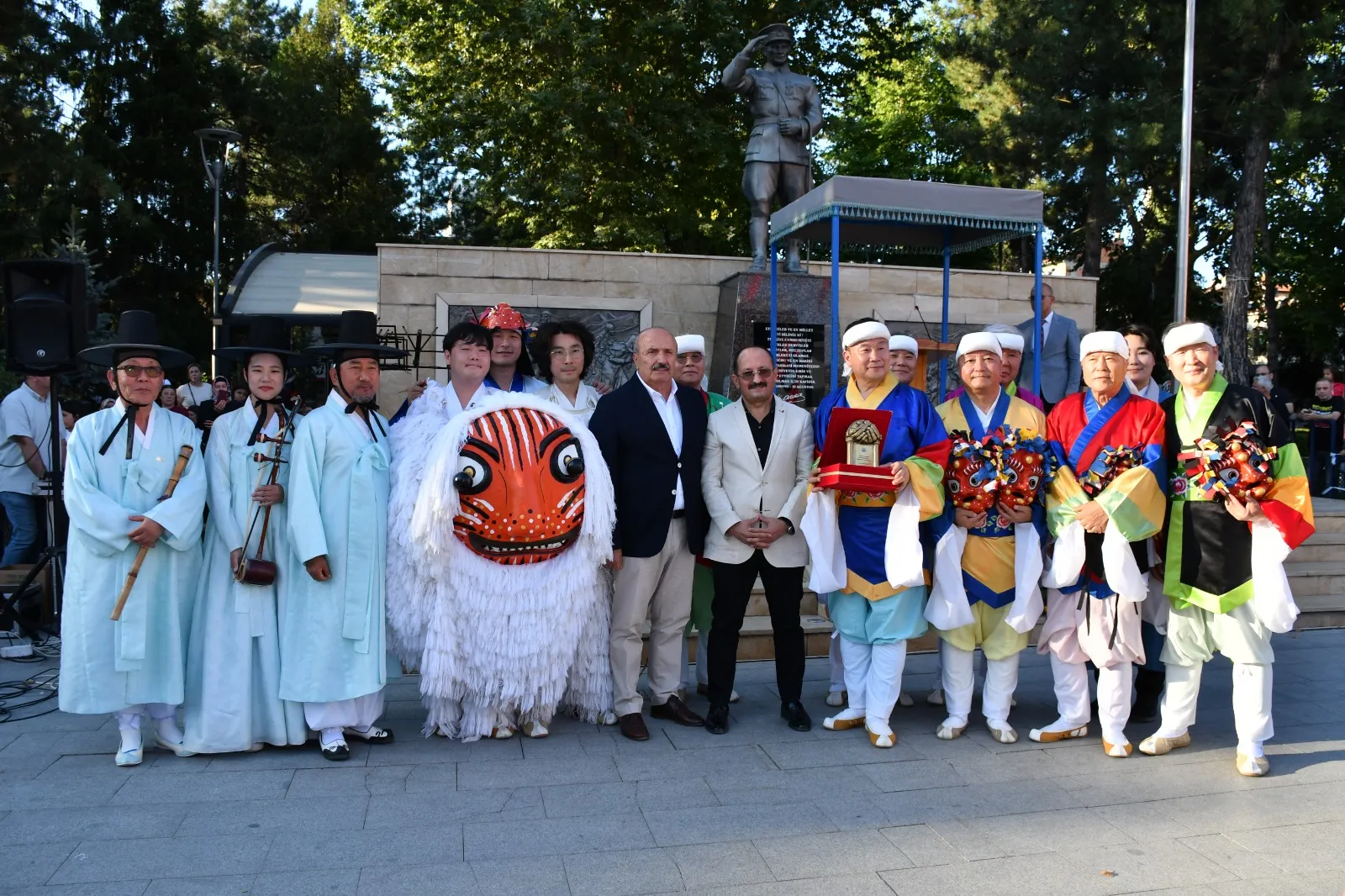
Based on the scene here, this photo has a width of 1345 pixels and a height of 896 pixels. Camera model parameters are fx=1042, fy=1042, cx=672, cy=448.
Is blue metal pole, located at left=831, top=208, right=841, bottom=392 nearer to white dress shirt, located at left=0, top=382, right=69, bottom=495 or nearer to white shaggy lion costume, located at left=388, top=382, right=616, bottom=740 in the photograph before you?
white shaggy lion costume, located at left=388, top=382, right=616, bottom=740

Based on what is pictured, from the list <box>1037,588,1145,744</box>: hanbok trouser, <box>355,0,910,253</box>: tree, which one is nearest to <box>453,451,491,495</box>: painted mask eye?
<box>1037,588,1145,744</box>: hanbok trouser

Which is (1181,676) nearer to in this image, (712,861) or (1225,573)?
(1225,573)

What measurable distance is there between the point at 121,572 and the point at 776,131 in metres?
7.87

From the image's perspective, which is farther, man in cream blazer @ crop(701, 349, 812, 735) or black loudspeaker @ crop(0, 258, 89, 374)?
black loudspeaker @ crop(0, 258, 89, 374)

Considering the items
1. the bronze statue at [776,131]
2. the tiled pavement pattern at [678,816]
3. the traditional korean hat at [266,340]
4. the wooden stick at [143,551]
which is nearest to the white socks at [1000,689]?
the tiled pavement pattern at [678,816]

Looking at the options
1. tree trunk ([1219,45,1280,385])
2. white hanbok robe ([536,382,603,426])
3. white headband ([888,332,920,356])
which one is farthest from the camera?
tree trunk ([1219,45,1280,385])

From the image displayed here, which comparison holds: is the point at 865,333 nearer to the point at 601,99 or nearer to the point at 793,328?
the point at 793,328

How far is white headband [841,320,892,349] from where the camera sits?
15.2ft

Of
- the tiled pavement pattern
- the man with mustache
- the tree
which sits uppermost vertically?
the tree

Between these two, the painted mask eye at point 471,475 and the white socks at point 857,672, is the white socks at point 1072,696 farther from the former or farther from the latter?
the painted mask eye at point 471,475

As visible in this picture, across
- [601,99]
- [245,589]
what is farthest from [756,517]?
[601,99]

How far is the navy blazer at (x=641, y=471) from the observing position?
4.75 metres

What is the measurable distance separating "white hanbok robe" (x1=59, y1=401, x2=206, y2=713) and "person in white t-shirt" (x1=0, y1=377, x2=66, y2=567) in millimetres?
3918

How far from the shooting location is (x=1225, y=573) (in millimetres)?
4328
